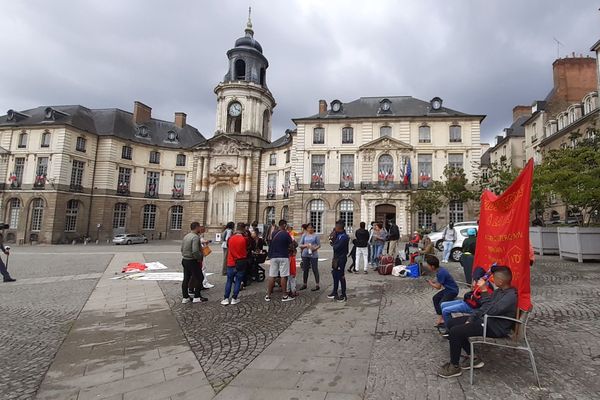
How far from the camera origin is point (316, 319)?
5918 mm

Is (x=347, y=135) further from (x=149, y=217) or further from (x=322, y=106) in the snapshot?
(x=149, y=217)

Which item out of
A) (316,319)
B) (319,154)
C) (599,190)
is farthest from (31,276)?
(319,154)

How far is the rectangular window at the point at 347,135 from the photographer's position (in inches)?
1270

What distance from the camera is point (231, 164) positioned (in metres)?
39.1

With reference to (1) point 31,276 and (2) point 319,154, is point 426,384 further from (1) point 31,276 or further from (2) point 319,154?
(2) point 319,154

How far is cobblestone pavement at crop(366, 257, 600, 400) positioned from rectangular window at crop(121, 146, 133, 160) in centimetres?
3996

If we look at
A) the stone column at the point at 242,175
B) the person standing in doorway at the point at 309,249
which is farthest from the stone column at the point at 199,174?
the person standing in doorway at the point at 309,249

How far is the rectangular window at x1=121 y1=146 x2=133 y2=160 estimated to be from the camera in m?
39.1

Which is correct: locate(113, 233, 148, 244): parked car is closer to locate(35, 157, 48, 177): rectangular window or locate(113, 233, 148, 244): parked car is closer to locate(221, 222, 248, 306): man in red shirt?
locate(35, 157, 48, 177): rectangular window

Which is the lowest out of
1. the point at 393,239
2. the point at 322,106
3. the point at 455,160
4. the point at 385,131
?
the point at 393,239

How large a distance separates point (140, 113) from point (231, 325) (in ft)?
145

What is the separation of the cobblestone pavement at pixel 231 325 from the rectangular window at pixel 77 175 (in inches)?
1343

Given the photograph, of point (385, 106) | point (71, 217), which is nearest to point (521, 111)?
point (385, 106)

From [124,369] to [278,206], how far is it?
33.1m
